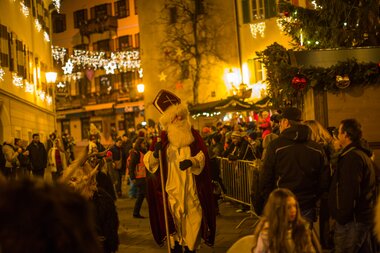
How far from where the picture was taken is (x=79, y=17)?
59375 mm

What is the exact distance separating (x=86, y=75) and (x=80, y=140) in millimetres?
7738

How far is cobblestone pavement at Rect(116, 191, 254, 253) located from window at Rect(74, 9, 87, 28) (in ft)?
154

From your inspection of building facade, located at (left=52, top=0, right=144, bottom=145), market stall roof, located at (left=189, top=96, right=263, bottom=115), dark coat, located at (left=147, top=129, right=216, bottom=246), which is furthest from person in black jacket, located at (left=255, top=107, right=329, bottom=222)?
building facade, located at (left=52, top=0, right=144, bottom=145)

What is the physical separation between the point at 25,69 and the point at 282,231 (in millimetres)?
24387

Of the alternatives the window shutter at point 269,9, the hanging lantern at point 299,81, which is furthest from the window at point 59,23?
the hanging lantern at point 299,81

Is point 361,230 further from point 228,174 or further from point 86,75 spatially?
point 86,75

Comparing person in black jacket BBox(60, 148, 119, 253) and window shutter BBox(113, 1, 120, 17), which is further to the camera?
window shutter BBox(113, 1, 120, 17)

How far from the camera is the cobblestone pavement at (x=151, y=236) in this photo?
9.77m

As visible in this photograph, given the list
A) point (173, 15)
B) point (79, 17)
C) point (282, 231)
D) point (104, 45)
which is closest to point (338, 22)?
point (282, 231)

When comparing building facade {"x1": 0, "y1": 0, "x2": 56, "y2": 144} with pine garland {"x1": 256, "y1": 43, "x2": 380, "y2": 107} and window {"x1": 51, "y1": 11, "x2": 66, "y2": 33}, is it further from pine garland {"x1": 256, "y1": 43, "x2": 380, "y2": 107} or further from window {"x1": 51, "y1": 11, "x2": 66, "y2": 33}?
window {"x1": 51, "y1": 11, "x2": 66, "y2": 33}

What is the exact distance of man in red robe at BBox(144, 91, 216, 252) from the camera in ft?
27.0

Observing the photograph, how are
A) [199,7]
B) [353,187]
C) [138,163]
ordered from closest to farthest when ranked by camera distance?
[353,187] < [138,163] < [199,7]

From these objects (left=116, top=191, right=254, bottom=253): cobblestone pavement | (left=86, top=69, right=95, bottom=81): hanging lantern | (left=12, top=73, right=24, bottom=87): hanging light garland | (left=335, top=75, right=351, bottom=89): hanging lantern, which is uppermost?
(left=86, top=69, right=95, bottom=81): hanging lantern

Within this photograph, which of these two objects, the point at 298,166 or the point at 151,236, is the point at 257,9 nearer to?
the point at 151,236
